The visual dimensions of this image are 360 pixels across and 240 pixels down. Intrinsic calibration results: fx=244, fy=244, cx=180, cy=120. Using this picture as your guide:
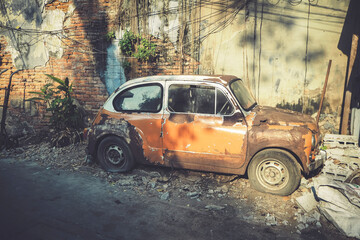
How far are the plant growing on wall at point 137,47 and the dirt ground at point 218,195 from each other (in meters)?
3.11

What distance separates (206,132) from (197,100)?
1.86 feet

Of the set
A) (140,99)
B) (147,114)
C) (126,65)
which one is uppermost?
(126,65)

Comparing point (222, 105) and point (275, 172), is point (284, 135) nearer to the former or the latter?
point (275, 172)

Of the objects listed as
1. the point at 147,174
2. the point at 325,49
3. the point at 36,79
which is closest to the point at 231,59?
the point at 325,49

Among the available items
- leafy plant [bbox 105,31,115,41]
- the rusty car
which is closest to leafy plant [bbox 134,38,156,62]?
leafy plant [bbox 105,31,115,41]

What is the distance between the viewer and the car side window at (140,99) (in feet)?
14.2

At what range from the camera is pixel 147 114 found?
4.34 meters

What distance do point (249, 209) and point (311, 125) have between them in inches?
63.9

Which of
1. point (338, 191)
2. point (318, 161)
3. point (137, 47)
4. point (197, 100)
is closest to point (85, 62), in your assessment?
point (137, 47)

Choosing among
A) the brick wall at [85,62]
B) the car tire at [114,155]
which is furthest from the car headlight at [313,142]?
the brick wall at [85,62]

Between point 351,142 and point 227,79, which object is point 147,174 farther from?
point 351,142

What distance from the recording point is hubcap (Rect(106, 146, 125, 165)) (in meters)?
4.68

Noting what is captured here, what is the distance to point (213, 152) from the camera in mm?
3975

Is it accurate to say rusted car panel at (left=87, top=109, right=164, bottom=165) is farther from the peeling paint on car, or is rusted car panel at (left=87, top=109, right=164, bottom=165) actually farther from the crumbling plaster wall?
the crumbling plaster wall
